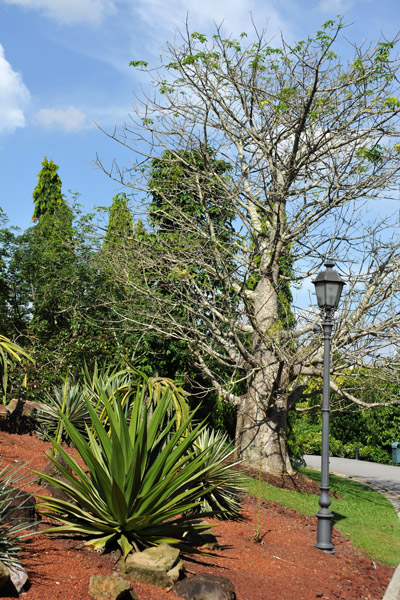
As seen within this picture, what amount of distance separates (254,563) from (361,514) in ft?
20.3

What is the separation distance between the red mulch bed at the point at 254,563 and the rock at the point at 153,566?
9cm

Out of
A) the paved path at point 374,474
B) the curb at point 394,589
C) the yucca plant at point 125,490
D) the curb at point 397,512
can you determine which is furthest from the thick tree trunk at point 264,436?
the yucca plant at point 125,490

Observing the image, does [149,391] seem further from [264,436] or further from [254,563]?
[264,436]

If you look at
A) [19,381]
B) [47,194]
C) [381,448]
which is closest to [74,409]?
[19,381]

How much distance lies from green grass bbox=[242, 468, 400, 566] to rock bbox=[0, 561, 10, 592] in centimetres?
603

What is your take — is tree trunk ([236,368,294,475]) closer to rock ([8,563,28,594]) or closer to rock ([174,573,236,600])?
rock ([174,573,236,600])

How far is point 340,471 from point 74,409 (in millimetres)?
13351

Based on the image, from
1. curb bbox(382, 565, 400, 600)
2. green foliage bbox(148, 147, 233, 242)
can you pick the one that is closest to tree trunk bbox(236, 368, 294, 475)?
green foliage bbox(148, 147, 233, 242)

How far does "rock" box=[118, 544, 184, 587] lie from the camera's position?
18.0ft

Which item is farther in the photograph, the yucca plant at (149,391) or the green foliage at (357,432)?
the green foliage at (357,432)

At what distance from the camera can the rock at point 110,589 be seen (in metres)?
4.74

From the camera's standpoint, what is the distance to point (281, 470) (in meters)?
14.2

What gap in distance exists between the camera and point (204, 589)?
5.39 meters

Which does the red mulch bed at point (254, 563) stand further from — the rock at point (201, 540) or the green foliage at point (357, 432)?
the green foliage at point (357, 432)
